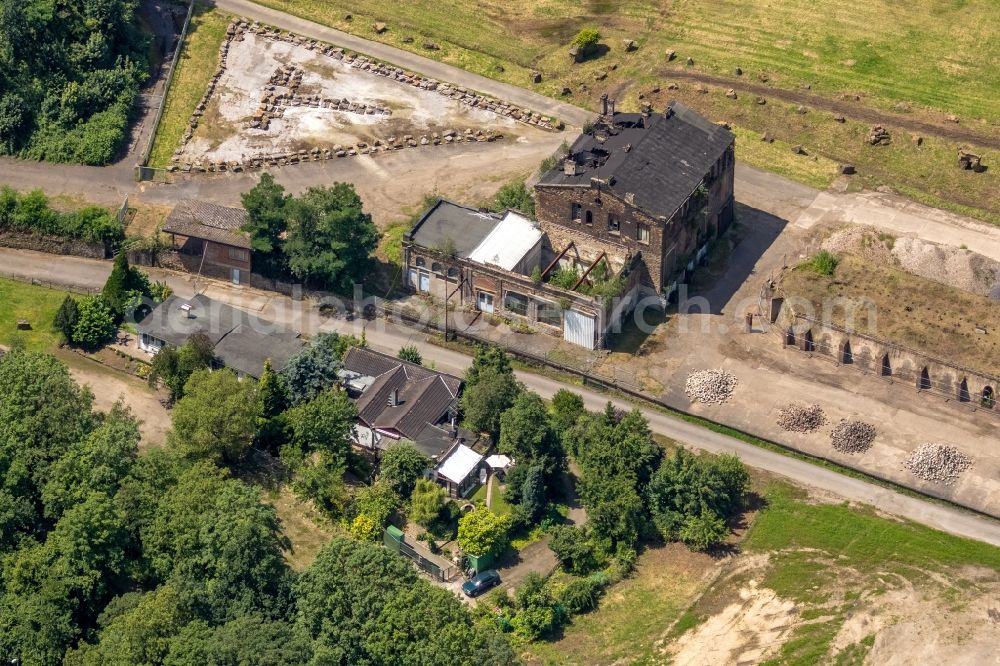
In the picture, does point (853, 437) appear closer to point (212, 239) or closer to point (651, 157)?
point (651, 157)

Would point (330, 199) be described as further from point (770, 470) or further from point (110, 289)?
point (770, 470)

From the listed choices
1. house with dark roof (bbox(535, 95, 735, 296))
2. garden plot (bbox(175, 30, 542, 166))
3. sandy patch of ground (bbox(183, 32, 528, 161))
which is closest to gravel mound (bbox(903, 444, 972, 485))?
house with dark roof (bbox(535, 95, 735, 296))

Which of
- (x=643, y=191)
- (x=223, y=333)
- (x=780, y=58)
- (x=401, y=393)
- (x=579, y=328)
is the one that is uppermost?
(x=780, y=58)

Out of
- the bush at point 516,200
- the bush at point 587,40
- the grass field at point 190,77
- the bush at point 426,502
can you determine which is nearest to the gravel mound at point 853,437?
the bush at point 426,502

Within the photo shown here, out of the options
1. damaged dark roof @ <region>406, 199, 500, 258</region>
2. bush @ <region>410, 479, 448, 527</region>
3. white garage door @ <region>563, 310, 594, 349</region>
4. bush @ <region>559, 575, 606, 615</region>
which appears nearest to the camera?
bush @ <region>559, 575, 606, 615</region>

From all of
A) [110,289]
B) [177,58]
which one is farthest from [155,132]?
[110,289]

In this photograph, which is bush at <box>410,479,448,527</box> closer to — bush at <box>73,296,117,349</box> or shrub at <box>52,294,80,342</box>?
bush at <box>73,296,117,349</box>

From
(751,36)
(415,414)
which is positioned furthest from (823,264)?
(751,36)
